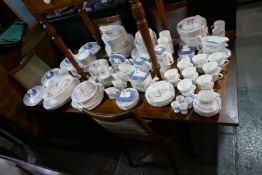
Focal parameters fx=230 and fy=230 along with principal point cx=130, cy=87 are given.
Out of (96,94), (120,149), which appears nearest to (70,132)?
(120,149)

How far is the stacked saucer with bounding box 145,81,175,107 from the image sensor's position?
1377mm

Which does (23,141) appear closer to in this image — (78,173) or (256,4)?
(78,173)

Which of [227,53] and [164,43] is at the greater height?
[164,43]

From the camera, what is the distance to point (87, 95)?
158 cm

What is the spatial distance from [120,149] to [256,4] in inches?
98.1

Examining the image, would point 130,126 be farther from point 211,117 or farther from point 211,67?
point 211,67

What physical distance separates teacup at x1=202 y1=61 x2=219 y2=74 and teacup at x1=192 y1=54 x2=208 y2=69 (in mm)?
37

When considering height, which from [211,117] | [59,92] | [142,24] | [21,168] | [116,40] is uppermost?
[142,24]

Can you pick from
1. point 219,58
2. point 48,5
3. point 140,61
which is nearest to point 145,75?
point 140,61

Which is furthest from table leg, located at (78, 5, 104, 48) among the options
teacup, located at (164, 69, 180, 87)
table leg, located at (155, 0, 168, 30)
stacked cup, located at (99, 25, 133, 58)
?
teacup, located at (164, 69, 180, 87)

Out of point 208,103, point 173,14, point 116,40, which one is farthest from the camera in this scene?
point 173,14

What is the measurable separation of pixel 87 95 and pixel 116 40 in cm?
46

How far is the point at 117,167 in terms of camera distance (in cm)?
188

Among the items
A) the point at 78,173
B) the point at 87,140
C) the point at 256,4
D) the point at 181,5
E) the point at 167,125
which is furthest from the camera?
the point at 256,4
